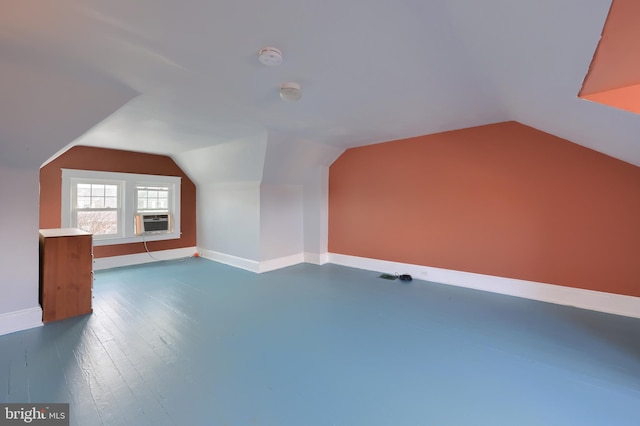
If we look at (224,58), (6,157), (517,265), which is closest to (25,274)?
(6,157)

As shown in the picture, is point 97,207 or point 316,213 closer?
point 97,207

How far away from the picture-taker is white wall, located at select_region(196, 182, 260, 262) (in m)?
4.86

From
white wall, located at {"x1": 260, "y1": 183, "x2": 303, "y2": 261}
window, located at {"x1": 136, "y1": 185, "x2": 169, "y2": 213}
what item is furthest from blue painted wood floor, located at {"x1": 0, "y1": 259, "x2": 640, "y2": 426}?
window, located at {"x1": 136, "y1": 185, "x2": 169, "y2": 213}

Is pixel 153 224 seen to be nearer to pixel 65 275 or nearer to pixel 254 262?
pixel 254 262

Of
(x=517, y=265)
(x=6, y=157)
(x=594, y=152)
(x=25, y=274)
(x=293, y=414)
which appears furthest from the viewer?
(x=517, y=265)

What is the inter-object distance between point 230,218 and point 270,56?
3962mm

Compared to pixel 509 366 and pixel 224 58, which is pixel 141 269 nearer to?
pixel 224 58

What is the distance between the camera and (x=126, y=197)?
5.08 metres

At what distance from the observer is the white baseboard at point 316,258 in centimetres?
533

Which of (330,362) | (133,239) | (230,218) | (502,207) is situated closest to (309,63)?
(330,362)

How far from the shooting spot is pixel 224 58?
1956 millimetres

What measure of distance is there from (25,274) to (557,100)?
5.25m

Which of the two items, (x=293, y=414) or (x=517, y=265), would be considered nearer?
(x=293, y=414)

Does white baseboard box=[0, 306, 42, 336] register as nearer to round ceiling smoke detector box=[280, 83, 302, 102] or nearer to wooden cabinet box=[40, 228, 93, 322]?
wooden cabinet box=[40, 228, 93, 322]
